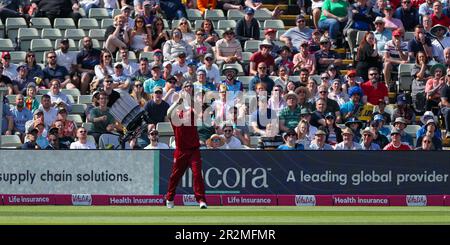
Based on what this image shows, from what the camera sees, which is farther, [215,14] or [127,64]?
[215,14]

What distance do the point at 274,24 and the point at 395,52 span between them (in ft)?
8.16

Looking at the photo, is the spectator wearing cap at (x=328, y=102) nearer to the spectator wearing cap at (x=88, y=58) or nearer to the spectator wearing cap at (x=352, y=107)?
the spectator wearing cap at (x=352, y=107)

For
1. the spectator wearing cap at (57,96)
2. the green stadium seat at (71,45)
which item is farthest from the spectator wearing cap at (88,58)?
the spectator wearing cap at (57,96)

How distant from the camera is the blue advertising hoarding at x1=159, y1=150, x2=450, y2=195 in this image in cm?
2305

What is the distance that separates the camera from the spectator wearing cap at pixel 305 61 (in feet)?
87.6

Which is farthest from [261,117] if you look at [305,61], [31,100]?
[31,100]

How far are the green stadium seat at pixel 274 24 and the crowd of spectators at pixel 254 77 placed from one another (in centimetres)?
31

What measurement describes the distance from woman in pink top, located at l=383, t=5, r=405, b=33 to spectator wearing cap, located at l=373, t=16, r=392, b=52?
17.0 inches

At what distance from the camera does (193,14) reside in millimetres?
28266

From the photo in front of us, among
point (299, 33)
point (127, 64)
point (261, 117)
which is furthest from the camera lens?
point (299, 33)

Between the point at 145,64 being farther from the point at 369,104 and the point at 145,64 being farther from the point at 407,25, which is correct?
the point at 407,25

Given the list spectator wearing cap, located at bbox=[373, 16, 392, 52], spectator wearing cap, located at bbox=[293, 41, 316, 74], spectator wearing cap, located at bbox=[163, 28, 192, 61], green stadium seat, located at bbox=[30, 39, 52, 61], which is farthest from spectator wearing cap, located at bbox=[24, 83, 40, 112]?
Result: spectator wearing cap, located at bbox=[373, 16, 392, 52]

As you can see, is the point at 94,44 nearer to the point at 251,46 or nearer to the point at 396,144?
the point at 251,46
